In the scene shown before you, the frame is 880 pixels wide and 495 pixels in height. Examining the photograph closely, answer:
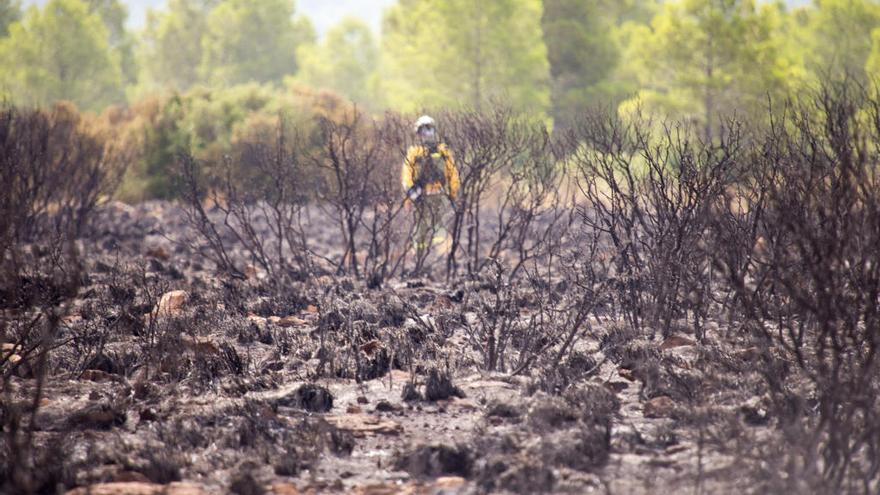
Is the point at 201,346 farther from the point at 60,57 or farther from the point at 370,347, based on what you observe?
the point at 60,57

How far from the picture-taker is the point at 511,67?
27.7 meters

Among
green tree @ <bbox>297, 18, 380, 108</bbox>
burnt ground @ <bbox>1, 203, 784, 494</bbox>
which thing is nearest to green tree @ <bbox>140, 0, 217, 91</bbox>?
green tree @ <bbox>297, 18, 380, 108</bbox>

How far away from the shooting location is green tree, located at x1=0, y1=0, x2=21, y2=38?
43.3 meters

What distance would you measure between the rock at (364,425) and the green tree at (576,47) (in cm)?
2682

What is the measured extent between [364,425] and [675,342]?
7.81 feet

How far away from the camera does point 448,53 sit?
27.8 metres

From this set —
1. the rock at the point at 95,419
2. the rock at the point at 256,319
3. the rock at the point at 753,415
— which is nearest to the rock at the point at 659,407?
the rock at the point at 753,415

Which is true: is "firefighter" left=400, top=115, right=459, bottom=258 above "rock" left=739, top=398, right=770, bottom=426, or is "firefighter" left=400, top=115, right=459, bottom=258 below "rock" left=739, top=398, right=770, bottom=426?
above

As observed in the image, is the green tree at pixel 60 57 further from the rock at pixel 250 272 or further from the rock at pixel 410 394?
the rock at pixel 410 394

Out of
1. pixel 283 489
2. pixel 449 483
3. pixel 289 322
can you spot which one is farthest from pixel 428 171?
pixel 283 489

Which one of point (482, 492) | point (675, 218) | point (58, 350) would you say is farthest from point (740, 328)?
point (58, 350)

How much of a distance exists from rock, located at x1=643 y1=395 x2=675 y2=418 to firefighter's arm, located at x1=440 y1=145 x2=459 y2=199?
4.66 metres

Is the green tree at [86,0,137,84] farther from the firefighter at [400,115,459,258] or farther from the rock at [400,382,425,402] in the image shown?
the rock at [400,382,425,402]

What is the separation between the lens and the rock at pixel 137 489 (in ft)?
12.4
